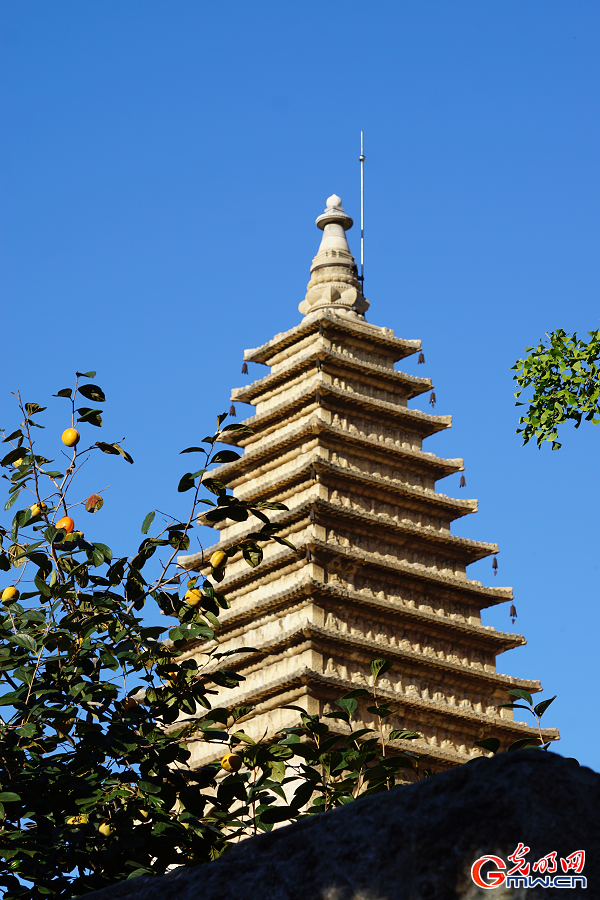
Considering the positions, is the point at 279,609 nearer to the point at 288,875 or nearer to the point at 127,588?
the point at 127,588

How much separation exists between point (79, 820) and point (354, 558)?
73.0ft

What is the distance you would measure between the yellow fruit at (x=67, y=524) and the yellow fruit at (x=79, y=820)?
160cm

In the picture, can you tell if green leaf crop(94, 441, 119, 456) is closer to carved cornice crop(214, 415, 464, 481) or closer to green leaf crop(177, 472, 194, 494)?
green leaf crop(177, 472, 194, 494)

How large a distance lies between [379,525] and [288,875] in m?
25.7

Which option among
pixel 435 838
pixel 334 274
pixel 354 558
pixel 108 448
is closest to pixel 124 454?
pixel 108 448

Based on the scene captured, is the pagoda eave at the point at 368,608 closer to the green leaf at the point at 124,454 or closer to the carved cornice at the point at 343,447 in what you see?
the carved cornice at the point at 343,447

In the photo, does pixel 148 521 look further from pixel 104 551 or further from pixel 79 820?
pixel 79 820

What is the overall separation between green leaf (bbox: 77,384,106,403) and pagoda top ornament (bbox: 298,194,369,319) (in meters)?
26.3

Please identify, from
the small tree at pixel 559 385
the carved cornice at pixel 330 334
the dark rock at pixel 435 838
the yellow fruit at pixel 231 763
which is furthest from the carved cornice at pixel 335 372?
the dark rock at pixel 435 838

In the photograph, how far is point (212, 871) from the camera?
2.89m

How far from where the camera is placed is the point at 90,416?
19.8 ft

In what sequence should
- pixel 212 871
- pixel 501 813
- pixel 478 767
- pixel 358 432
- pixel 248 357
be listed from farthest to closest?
pixel 248 357, pixel 358 432, pixel 212 871, pixel 478 767, pixel 501 813

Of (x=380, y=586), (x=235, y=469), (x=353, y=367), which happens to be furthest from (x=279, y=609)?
(x=353, y=367)

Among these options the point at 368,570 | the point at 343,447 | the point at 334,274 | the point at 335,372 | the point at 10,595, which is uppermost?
the point at 334,274
